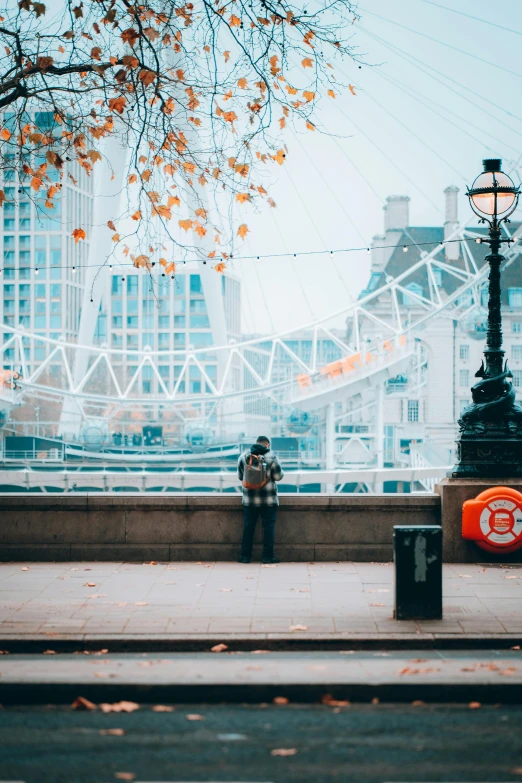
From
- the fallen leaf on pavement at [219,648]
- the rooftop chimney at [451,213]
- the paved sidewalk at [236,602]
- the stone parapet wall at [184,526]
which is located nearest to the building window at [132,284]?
the rooftop chimney at [451,213]

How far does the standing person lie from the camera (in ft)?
42.8

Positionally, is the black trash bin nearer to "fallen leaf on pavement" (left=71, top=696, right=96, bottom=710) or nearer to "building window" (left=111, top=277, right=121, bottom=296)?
"fallen leaf on pavement" (left=71, top=696, right=96, bottom=710)

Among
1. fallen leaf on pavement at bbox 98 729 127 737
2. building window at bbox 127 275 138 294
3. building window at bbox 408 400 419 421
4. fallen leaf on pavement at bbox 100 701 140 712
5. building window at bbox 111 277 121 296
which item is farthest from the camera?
building window at bbox 127 275 138 294

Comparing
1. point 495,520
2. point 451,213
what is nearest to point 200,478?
point 451,213

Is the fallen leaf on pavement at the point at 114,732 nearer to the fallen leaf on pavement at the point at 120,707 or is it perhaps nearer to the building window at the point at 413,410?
the fallen leaf on pavement at the point at 120,707

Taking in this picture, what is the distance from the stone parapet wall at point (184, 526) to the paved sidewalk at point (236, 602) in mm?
309

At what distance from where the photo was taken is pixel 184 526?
44.4 feet

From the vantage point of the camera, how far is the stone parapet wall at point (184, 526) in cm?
1348

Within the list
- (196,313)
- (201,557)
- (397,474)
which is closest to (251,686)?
(201,557)

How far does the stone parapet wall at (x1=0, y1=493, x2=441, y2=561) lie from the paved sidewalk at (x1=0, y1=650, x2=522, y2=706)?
16.2ft

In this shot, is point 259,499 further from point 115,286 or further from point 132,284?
point 115,286

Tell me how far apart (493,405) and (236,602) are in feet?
15.1

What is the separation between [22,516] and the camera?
1362cm

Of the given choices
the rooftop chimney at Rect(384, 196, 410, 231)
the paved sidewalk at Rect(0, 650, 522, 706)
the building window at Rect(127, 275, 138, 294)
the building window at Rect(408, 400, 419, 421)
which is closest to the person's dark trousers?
the paved sidewalk at Rect(0, 650, 522, 706)
